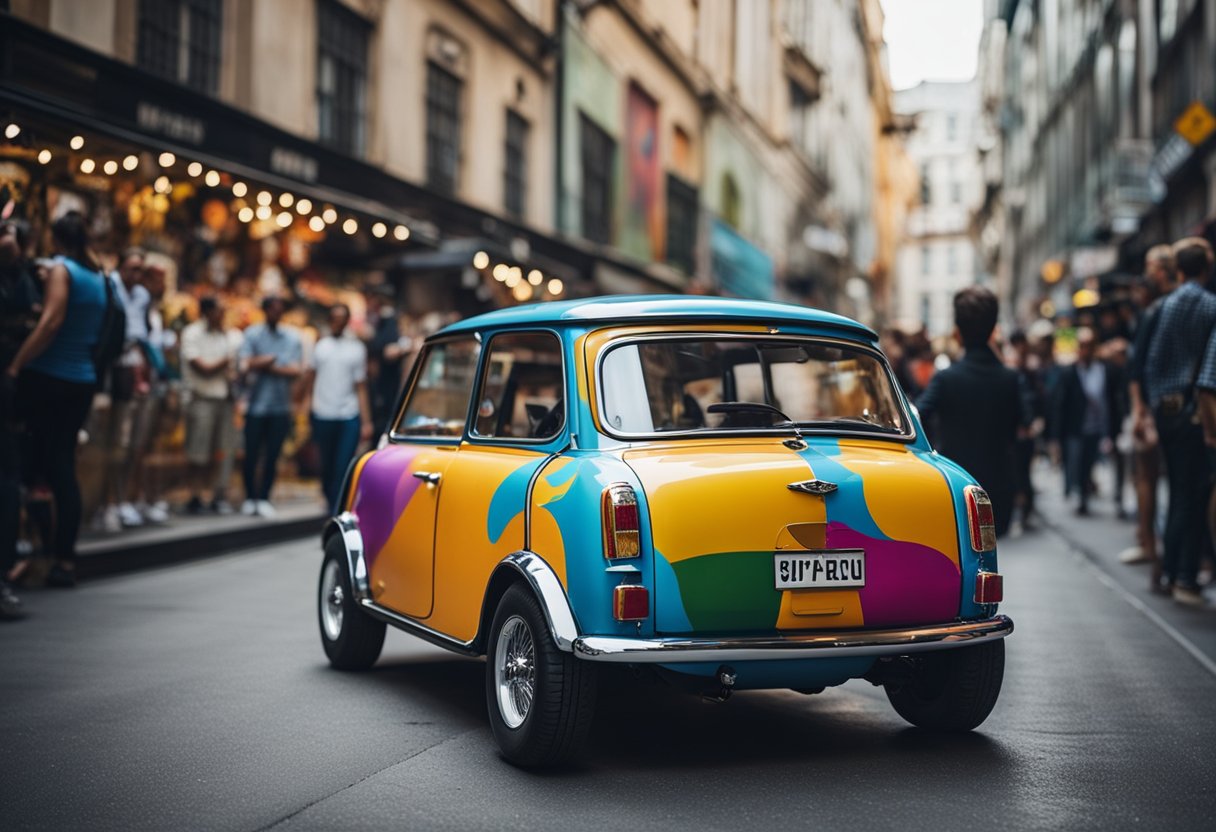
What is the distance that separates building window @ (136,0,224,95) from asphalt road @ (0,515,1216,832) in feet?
27.5

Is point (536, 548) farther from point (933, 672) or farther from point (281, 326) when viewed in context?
point (281, 326)

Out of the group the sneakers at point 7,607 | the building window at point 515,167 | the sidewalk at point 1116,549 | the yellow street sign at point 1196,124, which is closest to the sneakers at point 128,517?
the sneakers at point 7,607

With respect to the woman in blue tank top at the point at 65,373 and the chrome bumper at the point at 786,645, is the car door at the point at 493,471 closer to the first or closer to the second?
the chrome bumper at the point at 786,645

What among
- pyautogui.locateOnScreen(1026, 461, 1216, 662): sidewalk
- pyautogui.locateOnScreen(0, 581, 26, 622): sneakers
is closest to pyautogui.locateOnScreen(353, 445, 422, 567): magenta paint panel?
pyautogui.locateOnScreen(0, 581, 26, 622): sneakers

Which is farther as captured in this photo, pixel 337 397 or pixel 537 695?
pixel 337 397

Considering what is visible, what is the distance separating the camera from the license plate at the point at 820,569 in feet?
15.9

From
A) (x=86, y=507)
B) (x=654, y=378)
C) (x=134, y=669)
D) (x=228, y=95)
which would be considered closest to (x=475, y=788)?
(x=654, y=378)

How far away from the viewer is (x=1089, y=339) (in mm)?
17531

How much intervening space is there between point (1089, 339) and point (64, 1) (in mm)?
11742

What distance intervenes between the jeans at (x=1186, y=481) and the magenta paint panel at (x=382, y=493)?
16.5 feet

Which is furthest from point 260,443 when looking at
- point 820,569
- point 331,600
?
point 820,569

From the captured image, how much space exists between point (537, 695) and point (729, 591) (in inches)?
27.9

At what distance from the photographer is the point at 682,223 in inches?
1453

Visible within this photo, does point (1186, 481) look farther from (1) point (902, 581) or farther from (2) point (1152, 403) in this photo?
(1) point (902, 581)
